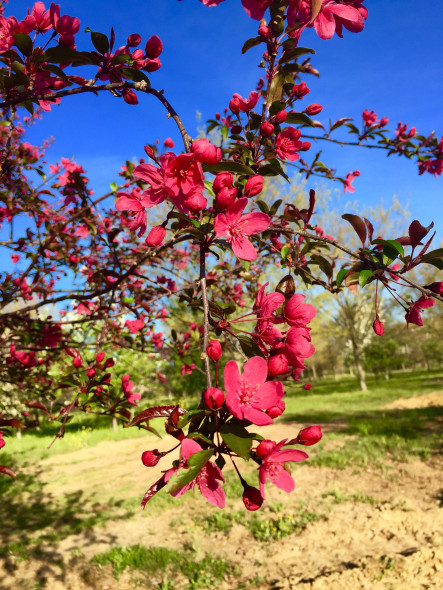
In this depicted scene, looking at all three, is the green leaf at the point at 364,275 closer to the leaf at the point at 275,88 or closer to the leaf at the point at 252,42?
the leaf at the point at 275,88

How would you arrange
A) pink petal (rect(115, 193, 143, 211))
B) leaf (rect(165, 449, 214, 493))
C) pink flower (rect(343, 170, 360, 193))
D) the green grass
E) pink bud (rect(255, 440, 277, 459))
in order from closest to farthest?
leaf (rect(165, 449, 214, 493)), pink bud (rect(255, 440, 277, 459)), pink petal (rect(115, 193, 143, 211)), pink flower (rect(343, 170, 360, 193)), the green grass

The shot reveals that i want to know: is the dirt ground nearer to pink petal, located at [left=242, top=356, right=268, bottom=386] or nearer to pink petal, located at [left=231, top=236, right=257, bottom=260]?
pink petal, located at [left=242, top=356, right=268, bottom=386]

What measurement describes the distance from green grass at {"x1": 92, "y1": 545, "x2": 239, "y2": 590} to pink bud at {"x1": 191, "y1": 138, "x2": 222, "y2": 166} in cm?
378

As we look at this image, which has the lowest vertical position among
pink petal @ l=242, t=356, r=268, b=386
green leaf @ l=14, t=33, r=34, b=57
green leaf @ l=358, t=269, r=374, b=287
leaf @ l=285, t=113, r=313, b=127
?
pink petal @ l=242, t=356, r=268, b=386

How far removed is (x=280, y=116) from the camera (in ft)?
3.95

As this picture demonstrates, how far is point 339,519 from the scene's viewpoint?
421 centimetres

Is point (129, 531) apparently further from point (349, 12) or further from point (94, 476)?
point (349, 12)

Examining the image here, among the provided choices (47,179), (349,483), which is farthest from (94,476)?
(47,179)

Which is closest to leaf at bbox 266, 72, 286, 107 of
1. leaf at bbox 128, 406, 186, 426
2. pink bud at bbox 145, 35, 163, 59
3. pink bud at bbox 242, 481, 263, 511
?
pink bud at bbox 145, 35, 163, 59

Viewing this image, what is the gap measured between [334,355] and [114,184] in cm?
3892

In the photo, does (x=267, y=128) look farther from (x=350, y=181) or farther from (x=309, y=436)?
(x=350, y=181)

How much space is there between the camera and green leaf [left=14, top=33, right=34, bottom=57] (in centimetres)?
115

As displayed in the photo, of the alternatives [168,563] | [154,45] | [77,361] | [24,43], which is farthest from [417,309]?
[168,563]

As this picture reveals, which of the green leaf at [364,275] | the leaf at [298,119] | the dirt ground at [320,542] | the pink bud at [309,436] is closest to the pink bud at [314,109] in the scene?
the leaf at [298,119]
